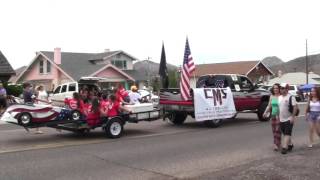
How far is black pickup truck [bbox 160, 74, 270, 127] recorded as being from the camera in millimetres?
17234

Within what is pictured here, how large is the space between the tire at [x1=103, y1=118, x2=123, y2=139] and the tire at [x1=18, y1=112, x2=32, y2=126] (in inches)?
86.5

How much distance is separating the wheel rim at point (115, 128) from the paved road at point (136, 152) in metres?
0.26

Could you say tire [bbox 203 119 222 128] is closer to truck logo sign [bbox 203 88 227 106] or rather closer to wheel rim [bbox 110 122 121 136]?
truck logo sign [bbox 203 88 227 106]

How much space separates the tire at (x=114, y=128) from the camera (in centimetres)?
1388

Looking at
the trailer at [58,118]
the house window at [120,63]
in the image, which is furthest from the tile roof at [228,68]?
the trailer at [58,118]

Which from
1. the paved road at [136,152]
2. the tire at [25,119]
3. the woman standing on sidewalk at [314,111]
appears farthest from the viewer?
the tire at [25,119]

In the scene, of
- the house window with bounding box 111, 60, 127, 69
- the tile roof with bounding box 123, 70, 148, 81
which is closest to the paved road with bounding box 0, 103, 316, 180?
the house window with bounding box 111, 60, 127, 69

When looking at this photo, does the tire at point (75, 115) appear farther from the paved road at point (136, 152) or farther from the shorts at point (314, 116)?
the shorts at point (314, 116)

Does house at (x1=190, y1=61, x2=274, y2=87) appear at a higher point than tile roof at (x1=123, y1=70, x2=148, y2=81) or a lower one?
higher

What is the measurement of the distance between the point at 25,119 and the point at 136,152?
332cm

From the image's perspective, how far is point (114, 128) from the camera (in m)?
14.1

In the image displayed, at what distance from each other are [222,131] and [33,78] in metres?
41.8

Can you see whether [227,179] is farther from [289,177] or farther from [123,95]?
[123,95]

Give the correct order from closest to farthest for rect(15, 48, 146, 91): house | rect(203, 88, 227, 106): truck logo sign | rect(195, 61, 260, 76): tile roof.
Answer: rect(203, 88, 227, 106): truck logo sign
rect(15, 48, 146, 91): house
rect(195, 61, 260, 76): tile roof
